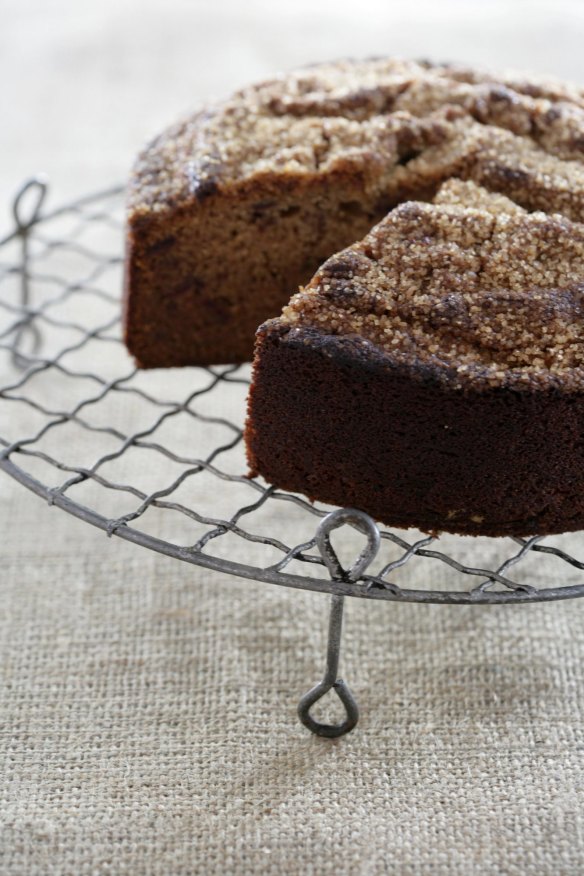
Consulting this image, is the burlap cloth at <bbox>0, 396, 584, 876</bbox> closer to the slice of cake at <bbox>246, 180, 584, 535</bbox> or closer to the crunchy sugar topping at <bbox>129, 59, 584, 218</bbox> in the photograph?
the slice of cake at <bbox>246, 180, 584, 535</bbox>

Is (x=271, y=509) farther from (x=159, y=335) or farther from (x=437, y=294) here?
(x=437, y=294)

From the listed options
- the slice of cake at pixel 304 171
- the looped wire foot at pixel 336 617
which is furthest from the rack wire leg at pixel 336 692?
the slice of cake at pixel 304 171

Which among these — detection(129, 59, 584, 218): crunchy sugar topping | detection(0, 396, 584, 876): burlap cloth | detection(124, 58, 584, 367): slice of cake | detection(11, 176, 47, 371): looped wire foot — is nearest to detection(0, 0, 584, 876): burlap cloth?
detection(0, 396, 584, 876): burlap cloth

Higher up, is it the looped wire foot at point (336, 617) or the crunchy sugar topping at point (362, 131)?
the crunchy sugar topping at point (362, 131)

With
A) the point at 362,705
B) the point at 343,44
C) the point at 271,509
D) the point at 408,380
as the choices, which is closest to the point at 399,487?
the point at 408,380

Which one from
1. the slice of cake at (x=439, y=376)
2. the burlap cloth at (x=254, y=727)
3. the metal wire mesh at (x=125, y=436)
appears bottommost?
the burlap cloth at (x=254, y=727)

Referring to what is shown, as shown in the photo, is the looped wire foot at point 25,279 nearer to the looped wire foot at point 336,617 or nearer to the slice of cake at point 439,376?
the slice of cake at point 439,376
